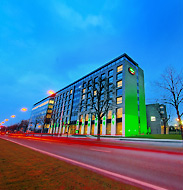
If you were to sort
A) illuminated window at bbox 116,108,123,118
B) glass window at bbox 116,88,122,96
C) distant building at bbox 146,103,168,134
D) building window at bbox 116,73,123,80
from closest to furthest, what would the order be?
illuminated window at bbox 116,108,123,118
glass window at bbox 116,88,122,96
building window at bbox 116,73,123,80
distant building at bbox 146,103,168,134

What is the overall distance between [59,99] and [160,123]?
57.5 m

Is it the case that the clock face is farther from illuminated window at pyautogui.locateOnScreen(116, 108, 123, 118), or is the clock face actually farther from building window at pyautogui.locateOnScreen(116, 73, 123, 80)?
illuminated window at pyautogui.locateOnScreen(116, 108, 123, 118)

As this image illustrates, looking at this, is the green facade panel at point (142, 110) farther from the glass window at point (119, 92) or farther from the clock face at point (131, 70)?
the glass window at point (119, 92)

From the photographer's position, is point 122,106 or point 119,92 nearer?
point 122,106

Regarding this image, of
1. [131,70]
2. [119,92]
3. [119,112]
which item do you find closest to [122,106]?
[119,112]

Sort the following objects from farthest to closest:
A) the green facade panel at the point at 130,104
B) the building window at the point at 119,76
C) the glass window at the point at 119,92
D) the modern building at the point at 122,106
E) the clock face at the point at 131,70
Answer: the clock face at the point at 131,70 < the building window at the point at 119,76 < the glass window at the point at 119,92 < the modern building at the point at 122,106 < the green facade panel at the point at 130,104

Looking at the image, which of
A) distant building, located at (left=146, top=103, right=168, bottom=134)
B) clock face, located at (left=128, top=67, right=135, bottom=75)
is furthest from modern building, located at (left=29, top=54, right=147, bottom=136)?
distant building, located at (left=146, top=103, right=168, bottom=134)

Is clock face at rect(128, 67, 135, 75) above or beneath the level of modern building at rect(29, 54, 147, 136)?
above

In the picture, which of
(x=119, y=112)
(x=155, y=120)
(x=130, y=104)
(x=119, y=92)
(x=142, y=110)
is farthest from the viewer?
(x=155, y=120)

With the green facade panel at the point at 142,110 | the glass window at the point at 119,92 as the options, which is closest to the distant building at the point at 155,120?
the green facade panel at the point at 142,110

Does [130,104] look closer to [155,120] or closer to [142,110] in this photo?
[142,110]

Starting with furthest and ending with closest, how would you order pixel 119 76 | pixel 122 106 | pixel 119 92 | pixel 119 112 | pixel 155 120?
pixel 155 120
pixel 119 76
pixel 119 92
pixel 119 112
pixel 122 106

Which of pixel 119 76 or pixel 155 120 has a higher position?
pixel 119 76

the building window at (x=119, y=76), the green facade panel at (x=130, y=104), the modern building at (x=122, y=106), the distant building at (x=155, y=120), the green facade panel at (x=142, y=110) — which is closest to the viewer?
the green facade panel at (x=130, y=104)
